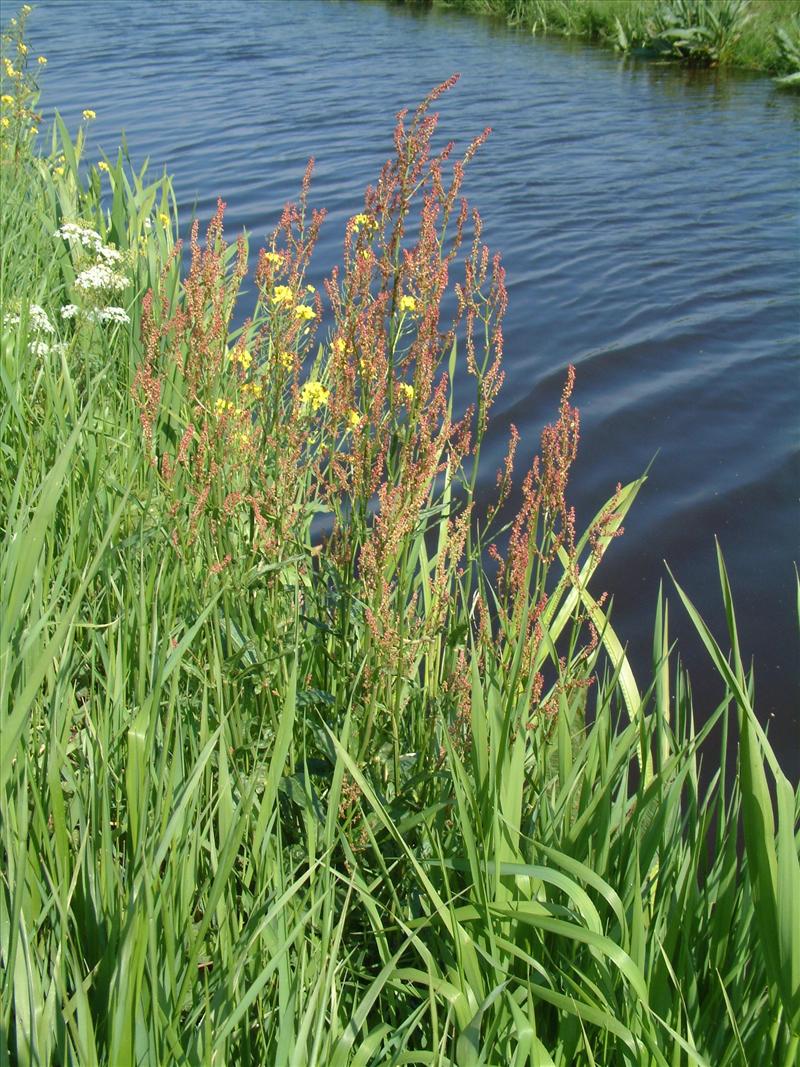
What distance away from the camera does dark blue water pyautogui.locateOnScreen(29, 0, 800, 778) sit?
491 centimetres

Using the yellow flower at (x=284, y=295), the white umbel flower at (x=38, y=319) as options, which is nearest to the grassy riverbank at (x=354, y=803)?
the yellow flower at (x=284, y=295)

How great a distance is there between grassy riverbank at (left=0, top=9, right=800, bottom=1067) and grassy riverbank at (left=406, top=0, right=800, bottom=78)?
12.9 metres

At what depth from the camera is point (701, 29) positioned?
1418cm

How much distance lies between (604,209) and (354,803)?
321 inches

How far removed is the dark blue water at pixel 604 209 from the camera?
491cm

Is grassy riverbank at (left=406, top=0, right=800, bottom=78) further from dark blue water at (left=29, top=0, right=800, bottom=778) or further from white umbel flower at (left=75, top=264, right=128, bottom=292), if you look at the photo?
white umbel flower at (left=75, top=264, right=128, bottom=292)

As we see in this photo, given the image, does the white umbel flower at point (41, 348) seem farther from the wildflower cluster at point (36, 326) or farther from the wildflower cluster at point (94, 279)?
the wildflower cluster at point (94, 279)

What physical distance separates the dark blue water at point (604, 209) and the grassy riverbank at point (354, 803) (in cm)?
190

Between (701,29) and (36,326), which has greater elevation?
(701,29)

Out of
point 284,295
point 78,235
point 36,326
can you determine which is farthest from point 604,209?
point 284,295

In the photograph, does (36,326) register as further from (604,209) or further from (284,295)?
(604,209)

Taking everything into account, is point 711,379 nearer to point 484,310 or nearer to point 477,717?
point 484,310

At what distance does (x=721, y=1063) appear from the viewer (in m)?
1.53

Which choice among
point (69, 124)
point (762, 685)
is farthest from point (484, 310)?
point (69, 124)
